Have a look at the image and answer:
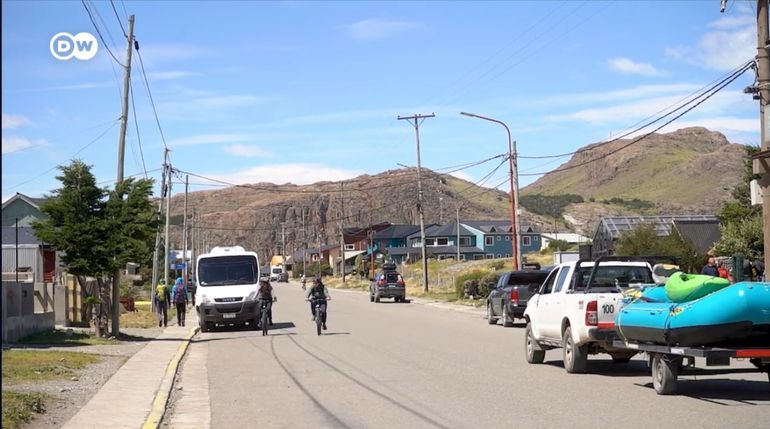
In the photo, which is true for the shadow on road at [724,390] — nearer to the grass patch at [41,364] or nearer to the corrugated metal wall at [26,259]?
the grass patch at [41,364]

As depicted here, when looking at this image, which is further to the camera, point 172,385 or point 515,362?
point 515,362

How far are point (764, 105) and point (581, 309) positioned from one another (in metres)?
7.56

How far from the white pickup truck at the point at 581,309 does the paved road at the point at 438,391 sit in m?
0.44

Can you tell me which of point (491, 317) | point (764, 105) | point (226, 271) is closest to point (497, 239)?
point (491, 317)

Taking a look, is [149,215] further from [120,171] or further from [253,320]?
[253,320]

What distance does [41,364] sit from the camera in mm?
18281

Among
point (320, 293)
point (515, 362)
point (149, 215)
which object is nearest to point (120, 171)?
point (149, 215)

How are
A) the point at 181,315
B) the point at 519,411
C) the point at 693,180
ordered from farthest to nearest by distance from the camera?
1. the point at 693,180
2. the point at 181,315
3. the point at 519,411

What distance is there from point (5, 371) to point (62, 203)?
33.8ft

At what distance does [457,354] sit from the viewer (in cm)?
2066

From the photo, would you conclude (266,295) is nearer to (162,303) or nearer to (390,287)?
(162,303)

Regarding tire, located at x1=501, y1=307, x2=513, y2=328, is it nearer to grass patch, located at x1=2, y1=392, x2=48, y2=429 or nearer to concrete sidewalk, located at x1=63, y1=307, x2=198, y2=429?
concrete sidewalk, located at x1=63, y1=307, x2=198, y2=429

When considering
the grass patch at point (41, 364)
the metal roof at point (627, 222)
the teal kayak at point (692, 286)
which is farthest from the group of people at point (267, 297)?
the metal roof at point (627, 222)

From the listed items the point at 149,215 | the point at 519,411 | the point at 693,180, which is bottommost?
the point at 519,411
